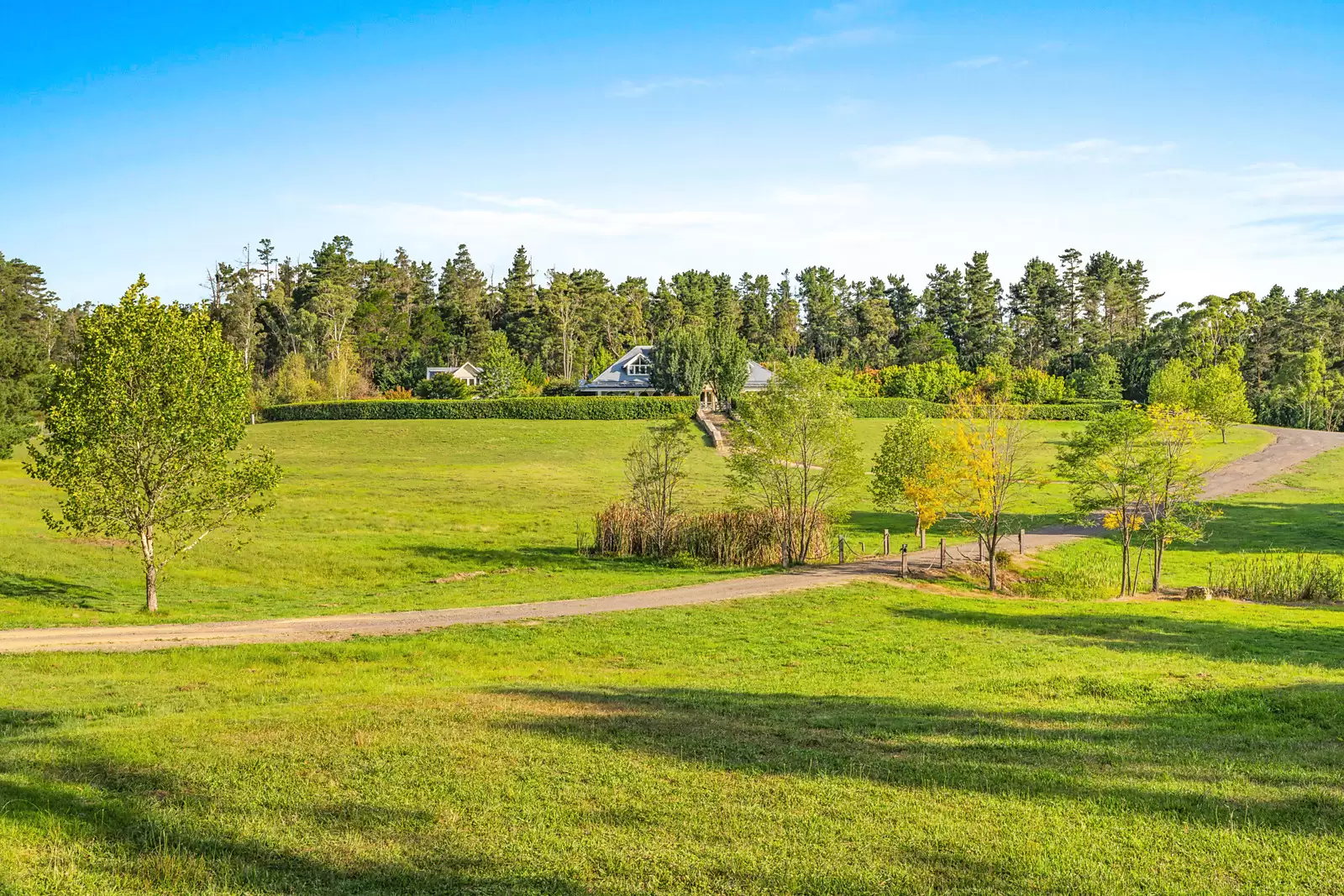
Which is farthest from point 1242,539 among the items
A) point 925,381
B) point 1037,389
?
point 925,381

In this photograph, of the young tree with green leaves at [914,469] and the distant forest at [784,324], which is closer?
the young tree with green leaves at [914,469]

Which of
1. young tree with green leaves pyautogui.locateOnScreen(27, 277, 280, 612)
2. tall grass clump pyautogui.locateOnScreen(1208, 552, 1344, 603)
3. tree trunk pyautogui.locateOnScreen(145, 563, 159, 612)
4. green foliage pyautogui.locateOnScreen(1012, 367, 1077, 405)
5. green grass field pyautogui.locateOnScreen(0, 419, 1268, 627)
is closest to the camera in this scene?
young tree with green leaves pyautogui.locateOnScreen(27, 277, 280, 612)

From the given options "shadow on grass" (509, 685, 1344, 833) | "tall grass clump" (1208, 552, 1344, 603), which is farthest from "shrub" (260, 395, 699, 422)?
"shadow on grass" (509, 685, 1344, 833)

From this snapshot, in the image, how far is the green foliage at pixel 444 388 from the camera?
315 feet

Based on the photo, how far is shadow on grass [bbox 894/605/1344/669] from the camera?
58.9 feet

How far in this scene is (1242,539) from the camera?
38875mm

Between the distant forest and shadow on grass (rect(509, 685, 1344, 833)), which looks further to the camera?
the distant forest

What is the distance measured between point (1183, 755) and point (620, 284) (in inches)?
5814

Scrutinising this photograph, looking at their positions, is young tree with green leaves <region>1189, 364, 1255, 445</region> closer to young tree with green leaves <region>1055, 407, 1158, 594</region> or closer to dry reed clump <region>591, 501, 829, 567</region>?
young tree with green leaves <region>1055, 407, 1158, 594</region>

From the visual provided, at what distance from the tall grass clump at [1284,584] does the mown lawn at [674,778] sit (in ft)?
37.4

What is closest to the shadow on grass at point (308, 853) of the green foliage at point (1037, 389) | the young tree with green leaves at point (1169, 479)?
the young tree with green leaves at point (1169, 479)

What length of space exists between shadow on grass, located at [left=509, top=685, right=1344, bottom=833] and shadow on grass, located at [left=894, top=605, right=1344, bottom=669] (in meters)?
4.38

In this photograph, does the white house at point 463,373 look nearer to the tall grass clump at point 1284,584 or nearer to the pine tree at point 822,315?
the pine tree at point 822,315

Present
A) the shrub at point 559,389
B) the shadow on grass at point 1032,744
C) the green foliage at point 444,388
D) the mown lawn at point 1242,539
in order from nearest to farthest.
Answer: the shadow on grass at point 1032,744 → the mown lawn at point 1242,539 → the green foliage at point 444,388 → the shrub at point 559,389
